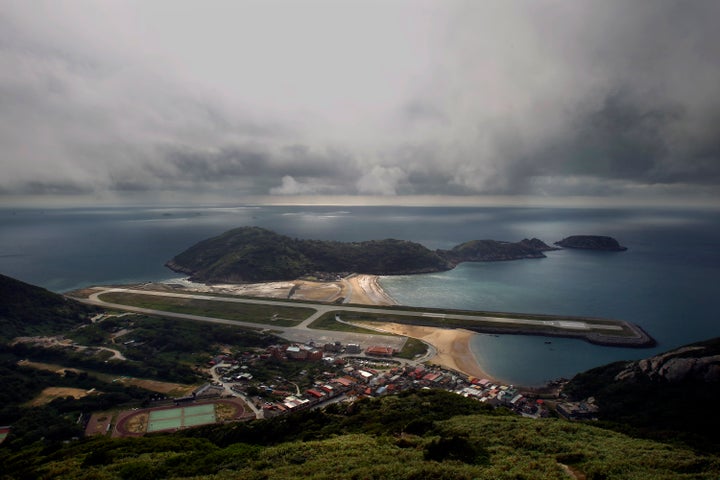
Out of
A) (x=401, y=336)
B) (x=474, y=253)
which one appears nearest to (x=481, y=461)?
(x=401, y=336)

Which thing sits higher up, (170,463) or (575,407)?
(170,463)

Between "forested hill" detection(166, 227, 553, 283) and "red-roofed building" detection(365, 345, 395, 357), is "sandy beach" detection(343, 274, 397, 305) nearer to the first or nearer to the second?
"forested hill" detection(166, 227, 553, 283)

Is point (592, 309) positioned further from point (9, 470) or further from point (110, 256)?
point (110, 256)

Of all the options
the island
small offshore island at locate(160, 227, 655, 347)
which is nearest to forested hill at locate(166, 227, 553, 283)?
small offshore island at locate(160, 227, 655, 347)

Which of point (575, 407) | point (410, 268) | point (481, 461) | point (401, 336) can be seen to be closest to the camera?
point (481, 461)

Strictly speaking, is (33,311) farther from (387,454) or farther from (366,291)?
(387,454)

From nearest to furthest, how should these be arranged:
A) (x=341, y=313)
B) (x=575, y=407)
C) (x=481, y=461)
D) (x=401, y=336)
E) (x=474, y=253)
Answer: (x=481, y=461) → (x=575, y=407) → (x=401, y=336) → (x=341, y=313) → (x=474, y=253)

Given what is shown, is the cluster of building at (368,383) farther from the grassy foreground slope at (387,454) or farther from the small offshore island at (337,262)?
the small offshore island at (337,262)
